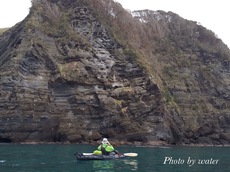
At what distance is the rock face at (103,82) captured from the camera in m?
79.0

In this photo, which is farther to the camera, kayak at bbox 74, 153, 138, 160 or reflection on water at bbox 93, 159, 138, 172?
kayak at bbox 74, 153, 138, 160

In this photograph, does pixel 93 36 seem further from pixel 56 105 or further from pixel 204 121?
pixel 204 121

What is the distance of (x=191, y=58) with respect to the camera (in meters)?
110

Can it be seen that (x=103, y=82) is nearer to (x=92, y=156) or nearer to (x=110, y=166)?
(x=92, y=156)

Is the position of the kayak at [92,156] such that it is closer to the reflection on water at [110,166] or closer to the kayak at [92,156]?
the kayak at [92,156]

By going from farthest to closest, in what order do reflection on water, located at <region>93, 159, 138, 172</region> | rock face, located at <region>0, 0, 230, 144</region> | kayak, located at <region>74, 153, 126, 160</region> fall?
rock face, located at <region>0, 0, 230, 144</region> → kayak, located at <region>74, 153, 126, 160</region> → reflection on water, located at <region>93, 159, 138, 172</region>

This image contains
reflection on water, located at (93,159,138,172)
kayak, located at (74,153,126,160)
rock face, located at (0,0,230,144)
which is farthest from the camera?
rock face, located at (0,0,230,144)

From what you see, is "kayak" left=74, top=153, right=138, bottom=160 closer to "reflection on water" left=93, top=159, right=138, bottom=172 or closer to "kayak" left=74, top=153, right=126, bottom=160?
"kayak" left=74, top=153, right=126, bottom=160

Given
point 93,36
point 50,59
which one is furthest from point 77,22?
point 50,59

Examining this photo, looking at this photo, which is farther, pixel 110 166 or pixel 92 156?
pixel 92 156

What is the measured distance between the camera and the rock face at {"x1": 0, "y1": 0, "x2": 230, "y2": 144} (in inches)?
3110

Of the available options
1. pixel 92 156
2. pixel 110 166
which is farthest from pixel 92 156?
pixel 110 166

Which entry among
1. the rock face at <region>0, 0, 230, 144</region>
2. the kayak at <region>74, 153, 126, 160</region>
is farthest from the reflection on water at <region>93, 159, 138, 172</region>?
the rock face at <region>0, 0, 230, 144</region>

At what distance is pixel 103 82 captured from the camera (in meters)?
86.6
